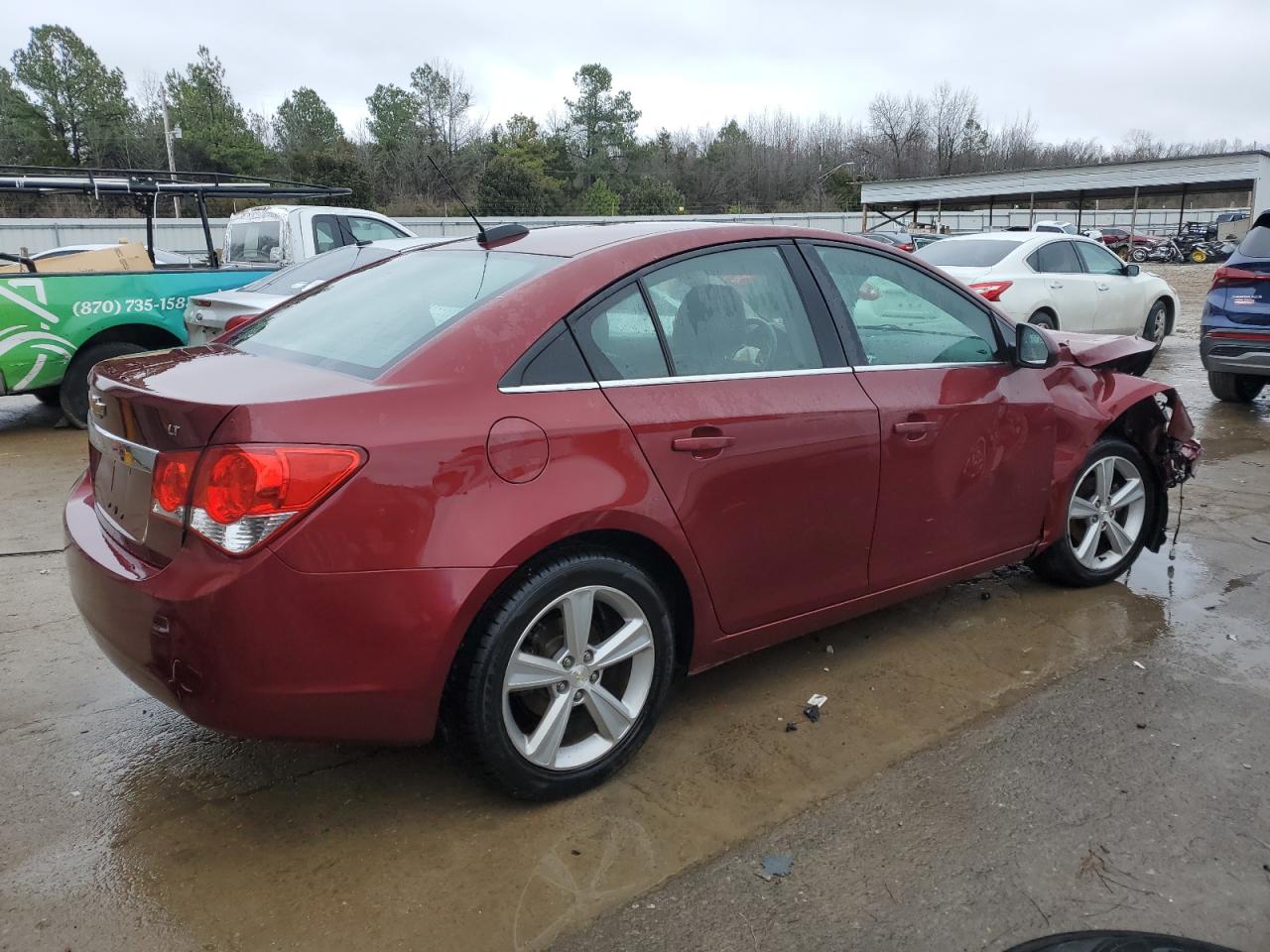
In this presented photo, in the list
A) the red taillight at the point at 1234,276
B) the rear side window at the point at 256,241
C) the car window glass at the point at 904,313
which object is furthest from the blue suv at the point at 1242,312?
the rear side window at the point at 256,241

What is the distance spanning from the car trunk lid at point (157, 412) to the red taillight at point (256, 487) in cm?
8

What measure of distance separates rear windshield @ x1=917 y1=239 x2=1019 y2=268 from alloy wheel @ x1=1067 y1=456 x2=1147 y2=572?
7.17m

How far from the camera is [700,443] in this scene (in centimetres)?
291

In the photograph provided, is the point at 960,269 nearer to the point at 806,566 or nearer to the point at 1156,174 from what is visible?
the point at 806,566

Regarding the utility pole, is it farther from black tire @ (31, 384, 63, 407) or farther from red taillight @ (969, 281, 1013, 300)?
red taillight @ (969, 281, 1013, 300)

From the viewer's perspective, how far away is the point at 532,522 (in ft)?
8.32

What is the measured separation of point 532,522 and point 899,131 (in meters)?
82.1

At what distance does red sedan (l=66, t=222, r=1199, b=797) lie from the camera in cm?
234

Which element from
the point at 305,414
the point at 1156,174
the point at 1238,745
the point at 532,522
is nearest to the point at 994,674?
the point at 1238,745

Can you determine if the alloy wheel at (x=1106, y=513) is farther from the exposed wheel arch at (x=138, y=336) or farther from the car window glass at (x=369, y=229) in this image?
the car window glass at (x=369, y=229)

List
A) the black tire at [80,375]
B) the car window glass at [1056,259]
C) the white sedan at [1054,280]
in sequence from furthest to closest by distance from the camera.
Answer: the car window glass at [1056,259] < the white sedan at [1054,280] < the black tire at [80,375]

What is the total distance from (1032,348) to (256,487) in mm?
2984

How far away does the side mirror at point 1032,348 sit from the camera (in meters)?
3.86

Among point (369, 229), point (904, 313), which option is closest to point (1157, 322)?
point (369, 229)
